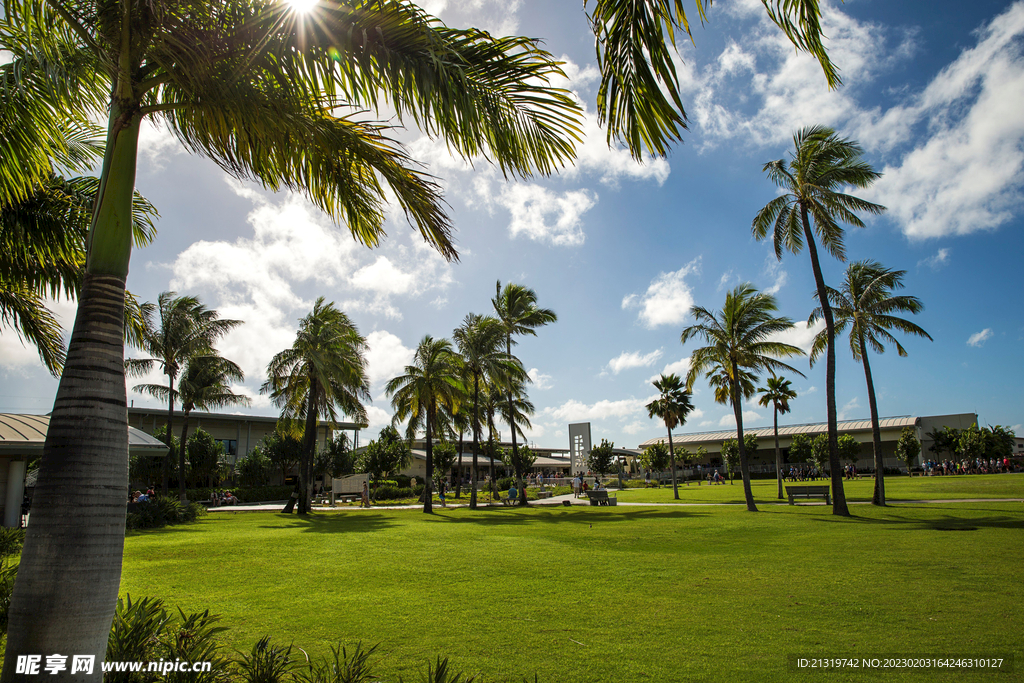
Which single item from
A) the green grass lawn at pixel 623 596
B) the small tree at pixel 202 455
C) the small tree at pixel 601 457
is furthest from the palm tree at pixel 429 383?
the small tree at pixel 601 457

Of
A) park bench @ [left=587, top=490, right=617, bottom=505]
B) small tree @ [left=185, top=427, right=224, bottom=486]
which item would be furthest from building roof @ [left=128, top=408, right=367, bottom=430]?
park bench @ [left=587, top=490, right=617, bottom=505]

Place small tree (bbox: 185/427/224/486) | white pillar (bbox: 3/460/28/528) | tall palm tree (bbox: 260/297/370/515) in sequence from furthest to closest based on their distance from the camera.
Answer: small tree (bbox: 185/427/224/486), tall palm tree (bbox: 260/297/370/515), white pillar (bbox: 3/460/28/528)

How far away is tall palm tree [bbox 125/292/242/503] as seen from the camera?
2952 centimetres

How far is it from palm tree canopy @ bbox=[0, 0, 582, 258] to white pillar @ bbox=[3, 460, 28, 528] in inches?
705

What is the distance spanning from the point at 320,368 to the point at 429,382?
543 centimetres

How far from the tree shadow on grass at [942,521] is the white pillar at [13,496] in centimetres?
2438

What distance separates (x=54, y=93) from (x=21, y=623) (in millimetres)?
3622

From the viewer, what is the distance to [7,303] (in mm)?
8156

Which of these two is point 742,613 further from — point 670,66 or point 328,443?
point 328,443

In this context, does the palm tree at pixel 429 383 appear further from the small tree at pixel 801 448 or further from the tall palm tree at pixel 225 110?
the small tree at pixel 801 448

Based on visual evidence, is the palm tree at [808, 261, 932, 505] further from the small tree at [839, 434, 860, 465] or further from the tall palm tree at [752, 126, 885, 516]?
the small tree at [839, 434, 860, 465]

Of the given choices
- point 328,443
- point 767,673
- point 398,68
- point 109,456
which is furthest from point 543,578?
point 328,443

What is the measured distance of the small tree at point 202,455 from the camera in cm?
4088

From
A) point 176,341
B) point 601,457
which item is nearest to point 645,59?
point 176,341
